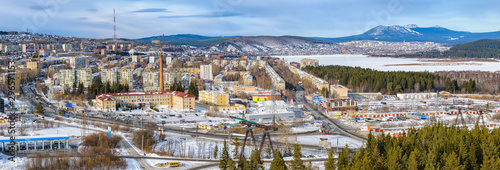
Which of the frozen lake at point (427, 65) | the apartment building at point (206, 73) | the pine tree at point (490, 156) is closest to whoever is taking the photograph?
the pine tree at point (490, 156)

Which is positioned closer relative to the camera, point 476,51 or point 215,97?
point 215,97

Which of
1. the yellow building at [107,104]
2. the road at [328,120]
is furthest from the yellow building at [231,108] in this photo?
the yellow building at [107,104]

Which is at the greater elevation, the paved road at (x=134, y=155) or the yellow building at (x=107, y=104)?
the yellow building at (x=107, y=104)

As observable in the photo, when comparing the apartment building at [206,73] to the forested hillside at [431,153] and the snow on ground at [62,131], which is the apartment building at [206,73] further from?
the forested hillside at [431,153]

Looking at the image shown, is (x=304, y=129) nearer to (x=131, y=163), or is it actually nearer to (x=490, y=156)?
(x=131, y=163)

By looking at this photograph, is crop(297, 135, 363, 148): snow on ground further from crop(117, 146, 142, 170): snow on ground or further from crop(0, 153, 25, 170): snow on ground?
crop(0, 153, 25, 170): snow on ground

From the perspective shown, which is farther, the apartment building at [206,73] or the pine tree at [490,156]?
the apartment building at [206,73]

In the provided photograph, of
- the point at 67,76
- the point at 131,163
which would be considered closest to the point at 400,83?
the point at 67,76

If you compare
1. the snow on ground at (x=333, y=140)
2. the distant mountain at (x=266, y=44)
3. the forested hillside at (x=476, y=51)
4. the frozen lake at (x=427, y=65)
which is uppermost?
the distant mountain at (x=266, y=44)
